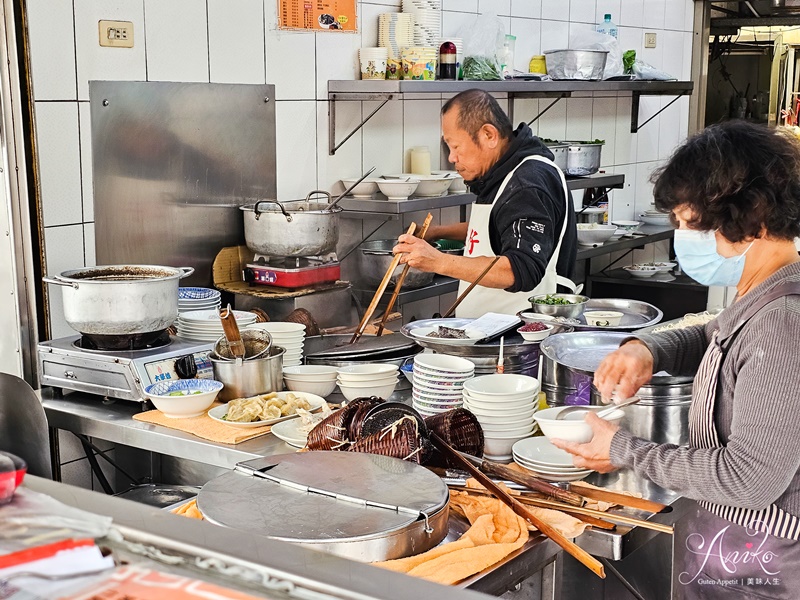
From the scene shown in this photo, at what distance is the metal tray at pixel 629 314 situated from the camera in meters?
3.12

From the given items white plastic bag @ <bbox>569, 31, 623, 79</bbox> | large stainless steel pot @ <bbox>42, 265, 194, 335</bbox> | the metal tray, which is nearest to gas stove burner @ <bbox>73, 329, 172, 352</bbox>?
large stainless steel pot @ <bbox>42, 265, 194, 335</bbox>

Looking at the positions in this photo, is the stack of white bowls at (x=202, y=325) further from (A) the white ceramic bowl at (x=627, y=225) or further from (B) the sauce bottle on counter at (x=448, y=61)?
(A) the white ceramic bowl at (x=627, y=225)

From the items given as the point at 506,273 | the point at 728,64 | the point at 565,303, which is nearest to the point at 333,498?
the point at 565,303

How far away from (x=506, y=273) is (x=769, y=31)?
5589mm

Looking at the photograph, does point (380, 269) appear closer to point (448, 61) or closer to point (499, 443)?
point (448, 61)

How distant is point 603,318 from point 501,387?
0.88 meters

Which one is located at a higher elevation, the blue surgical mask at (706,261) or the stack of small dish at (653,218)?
the blue surgical mask at (706,261)

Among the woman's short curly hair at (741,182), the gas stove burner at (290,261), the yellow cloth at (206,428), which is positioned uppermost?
the woman's short curly hair at (741,182)

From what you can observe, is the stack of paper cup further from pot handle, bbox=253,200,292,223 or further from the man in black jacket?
pot handle, bbox=253,200,292,223

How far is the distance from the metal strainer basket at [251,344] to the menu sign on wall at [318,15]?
5.49 ft

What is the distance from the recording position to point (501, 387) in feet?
8.27

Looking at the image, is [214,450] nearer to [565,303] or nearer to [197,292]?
[197,292]

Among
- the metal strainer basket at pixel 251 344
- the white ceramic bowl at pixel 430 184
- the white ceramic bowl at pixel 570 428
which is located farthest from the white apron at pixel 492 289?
the white ceramic bowl at pixel 570 428

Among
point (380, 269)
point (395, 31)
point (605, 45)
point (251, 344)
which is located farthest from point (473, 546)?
point (605, 45)
